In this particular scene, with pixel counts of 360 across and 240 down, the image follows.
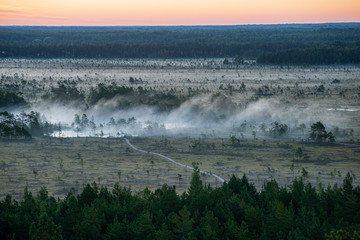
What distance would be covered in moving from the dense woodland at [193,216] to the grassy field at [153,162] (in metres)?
6.47

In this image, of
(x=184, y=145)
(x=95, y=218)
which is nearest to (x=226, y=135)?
(x=184, y=145)

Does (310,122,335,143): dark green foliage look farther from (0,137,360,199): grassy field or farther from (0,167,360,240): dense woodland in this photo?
(0,167,360,240): dense woodland

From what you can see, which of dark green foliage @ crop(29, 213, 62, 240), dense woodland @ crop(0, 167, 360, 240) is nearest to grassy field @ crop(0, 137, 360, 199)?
dense woodland @ crop(0, 167, 360, 240)

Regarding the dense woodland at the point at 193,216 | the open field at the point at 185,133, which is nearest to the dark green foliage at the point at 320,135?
the open field at the point at 185,133

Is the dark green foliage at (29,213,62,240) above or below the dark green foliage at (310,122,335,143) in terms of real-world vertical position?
below

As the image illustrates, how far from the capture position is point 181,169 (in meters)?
34.2

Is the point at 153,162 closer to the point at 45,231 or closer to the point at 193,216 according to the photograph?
the point at 193,216

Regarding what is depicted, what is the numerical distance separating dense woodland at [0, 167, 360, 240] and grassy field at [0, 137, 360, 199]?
6.47 m

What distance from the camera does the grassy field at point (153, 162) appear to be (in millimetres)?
31625

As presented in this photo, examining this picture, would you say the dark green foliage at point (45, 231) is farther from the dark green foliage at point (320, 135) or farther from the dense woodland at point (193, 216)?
the dark green foliage at point (320, 135)

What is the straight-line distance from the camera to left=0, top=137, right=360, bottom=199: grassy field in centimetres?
3162

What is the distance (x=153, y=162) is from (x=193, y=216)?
1397cm

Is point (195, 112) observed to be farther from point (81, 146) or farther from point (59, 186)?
point (59, 186)

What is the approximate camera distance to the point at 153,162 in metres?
35.8
